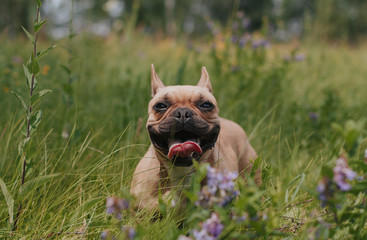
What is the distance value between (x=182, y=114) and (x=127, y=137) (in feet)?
2.51

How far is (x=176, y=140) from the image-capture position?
91.6 inches

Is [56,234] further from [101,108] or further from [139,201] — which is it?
[101,108]

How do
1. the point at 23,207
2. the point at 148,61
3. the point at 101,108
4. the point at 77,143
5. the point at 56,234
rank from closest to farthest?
the point at 56,234, the point at 23,207, the point at 77,143, the point at 101,108, the point at 148,61

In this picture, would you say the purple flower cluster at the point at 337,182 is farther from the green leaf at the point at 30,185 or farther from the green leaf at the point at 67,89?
the green leaf at the point at 67,89

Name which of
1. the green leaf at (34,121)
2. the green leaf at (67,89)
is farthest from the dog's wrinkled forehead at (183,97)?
the green leaf at (67,89)

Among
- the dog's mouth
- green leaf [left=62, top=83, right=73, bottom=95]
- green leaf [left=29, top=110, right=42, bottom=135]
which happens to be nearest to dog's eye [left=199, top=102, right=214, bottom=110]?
the dog's mouth

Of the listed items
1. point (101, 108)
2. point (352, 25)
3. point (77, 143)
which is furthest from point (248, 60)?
point (352, 25)

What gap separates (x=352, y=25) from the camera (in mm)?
23688

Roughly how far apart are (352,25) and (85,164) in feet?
79.7

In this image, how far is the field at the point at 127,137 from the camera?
1855mm

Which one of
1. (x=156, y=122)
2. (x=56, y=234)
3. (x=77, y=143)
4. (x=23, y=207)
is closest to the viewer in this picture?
(x=56, y=234)

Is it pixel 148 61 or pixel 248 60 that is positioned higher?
pixel 248 60

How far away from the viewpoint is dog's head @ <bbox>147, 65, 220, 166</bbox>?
215 centimetres

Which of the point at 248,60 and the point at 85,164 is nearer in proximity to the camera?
the point at 85,164
